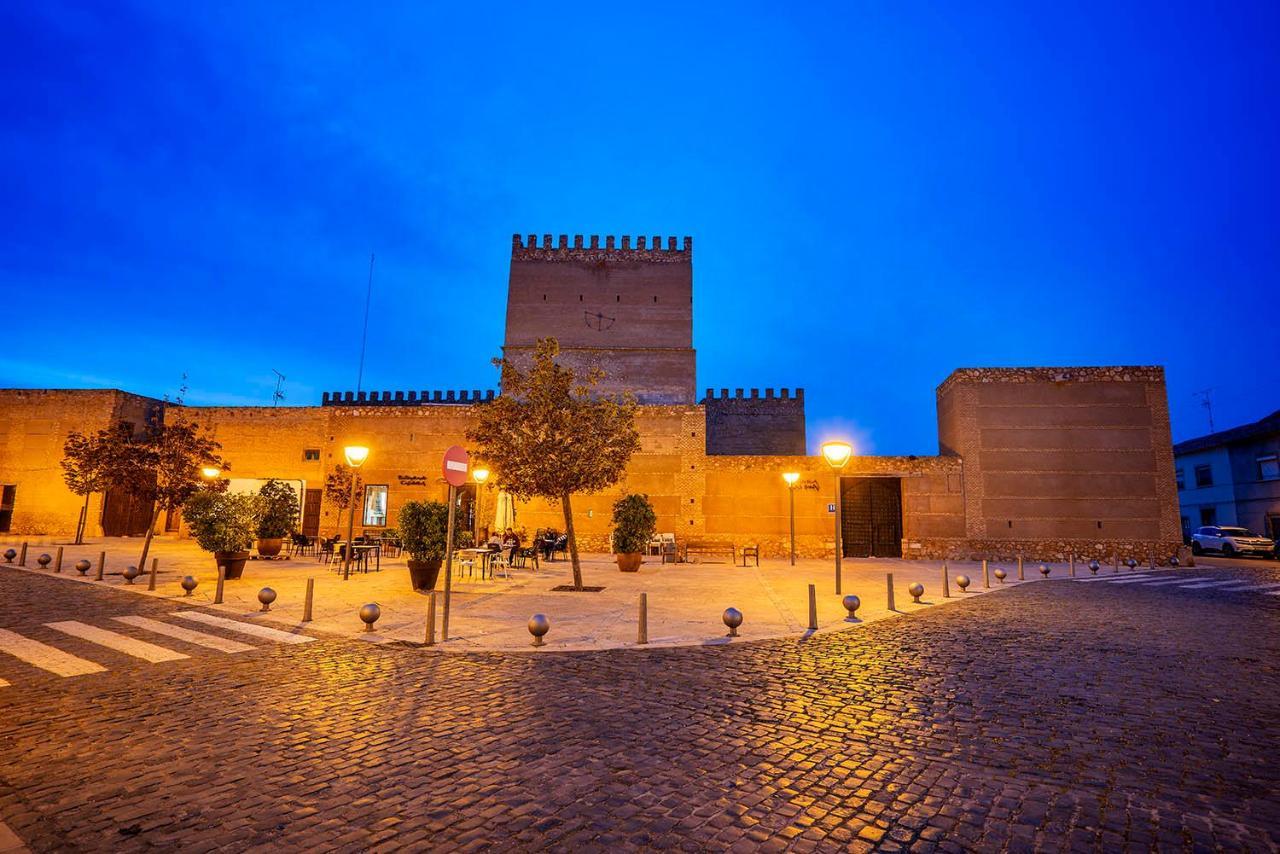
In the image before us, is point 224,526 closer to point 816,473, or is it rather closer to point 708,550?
point 708,550

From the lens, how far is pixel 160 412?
3158 cm

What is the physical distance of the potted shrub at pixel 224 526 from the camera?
1434 centimetres

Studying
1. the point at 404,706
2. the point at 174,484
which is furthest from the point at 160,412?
the point at 404,706

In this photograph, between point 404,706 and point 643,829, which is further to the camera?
point 404,706

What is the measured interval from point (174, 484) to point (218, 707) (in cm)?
1385

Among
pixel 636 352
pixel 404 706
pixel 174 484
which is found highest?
pixel 636 352

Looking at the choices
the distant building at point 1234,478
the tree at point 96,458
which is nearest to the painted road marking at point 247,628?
the tree at point 96,458

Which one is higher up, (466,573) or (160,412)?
(160,412)

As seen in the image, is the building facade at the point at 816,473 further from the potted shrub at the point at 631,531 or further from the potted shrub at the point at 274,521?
the potted shrub at the point at 631,531

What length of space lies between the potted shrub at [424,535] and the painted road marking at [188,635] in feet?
15.0

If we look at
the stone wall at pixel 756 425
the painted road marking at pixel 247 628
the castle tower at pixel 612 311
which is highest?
the castle tower at pixel 612 311

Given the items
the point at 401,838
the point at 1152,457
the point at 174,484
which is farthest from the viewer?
the point at 1152,457

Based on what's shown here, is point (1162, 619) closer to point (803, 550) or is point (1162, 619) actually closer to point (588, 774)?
point (588, 774)

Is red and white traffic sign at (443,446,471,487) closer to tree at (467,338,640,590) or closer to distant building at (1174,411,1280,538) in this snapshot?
tree at (467,338,640,590)
